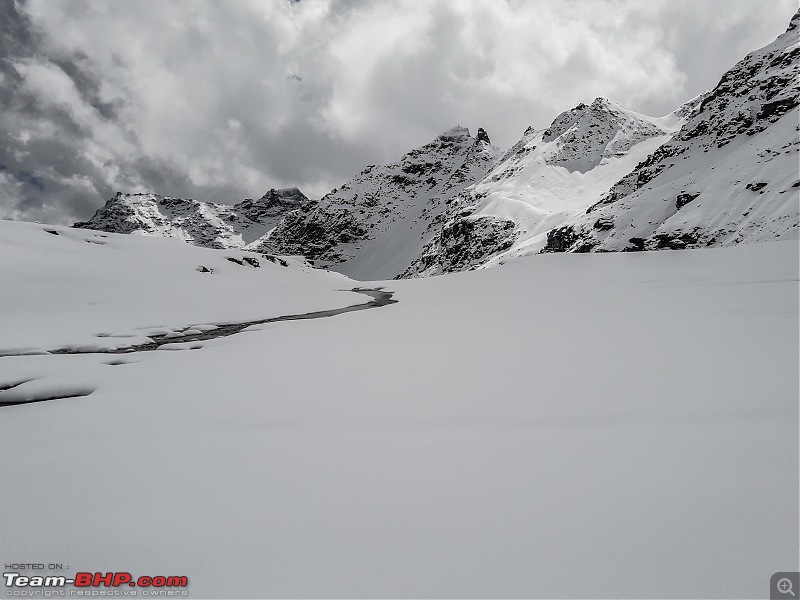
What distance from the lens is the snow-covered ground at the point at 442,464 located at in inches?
79.2

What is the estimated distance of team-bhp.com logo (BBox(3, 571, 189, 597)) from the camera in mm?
2162

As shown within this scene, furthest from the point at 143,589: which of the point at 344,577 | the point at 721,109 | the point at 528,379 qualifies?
the point at 721,109

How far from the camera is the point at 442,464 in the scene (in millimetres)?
2996

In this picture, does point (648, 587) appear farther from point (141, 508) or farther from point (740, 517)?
point (141, 508)

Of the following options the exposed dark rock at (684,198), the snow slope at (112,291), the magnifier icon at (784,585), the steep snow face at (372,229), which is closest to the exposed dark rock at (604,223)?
the exposed dark rock at (684,198)

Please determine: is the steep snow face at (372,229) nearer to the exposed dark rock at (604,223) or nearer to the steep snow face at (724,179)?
the exposed dark rock at (604,223)

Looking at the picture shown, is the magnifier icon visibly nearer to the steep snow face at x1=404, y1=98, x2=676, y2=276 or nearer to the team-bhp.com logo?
the team-bhp.com logo

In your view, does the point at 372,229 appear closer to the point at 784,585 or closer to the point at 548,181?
the point at 548,181

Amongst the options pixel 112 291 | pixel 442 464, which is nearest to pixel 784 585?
pixel 442 464

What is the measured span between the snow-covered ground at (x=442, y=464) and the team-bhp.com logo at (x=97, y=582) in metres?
0.07

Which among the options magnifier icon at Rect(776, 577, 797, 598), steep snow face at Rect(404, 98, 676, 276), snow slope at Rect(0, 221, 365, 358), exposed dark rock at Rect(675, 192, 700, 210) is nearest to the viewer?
magnifier icon at Rect(776, 577, 797, 598)

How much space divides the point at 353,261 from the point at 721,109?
12946 cm

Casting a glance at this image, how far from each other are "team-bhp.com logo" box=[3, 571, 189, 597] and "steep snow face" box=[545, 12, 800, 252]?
35670 mm

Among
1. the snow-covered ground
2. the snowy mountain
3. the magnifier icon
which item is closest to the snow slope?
the snow-covered ground
